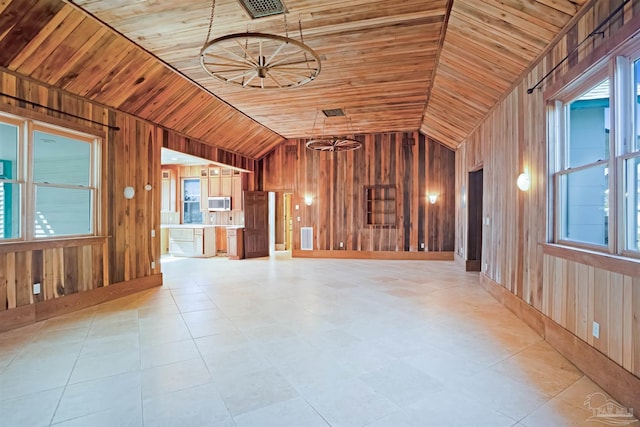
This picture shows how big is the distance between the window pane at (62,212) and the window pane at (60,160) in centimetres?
15

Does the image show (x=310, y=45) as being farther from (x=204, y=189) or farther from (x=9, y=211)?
(x=204, y=189)

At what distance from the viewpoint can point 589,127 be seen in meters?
2.98

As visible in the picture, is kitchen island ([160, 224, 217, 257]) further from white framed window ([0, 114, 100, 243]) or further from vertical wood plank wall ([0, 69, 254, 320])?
white framed window ([0, 114, 100, 243])

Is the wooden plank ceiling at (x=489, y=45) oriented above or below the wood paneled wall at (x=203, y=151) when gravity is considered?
above

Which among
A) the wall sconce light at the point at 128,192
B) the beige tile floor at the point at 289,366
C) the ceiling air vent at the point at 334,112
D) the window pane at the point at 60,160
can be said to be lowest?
the beige tile floor at the point at 289,366

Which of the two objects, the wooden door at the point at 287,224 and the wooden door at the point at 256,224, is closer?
the wooden door at the point at 256,224

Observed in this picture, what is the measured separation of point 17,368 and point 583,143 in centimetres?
537

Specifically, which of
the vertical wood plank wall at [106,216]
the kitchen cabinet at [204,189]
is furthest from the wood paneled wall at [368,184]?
the vertical wood plank wall at [106,216]

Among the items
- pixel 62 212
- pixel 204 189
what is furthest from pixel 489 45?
pixel 204 189

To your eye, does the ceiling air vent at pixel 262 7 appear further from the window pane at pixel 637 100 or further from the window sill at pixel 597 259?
the window sill at pixel 597 259

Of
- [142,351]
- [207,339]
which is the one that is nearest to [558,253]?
[207,339]

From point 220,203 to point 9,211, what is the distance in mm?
6736

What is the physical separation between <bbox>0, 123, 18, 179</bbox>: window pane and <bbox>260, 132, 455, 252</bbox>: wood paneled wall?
6.64 m

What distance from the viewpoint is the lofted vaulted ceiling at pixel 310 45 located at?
343 centimetres
